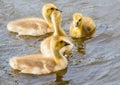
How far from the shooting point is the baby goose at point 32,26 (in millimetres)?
7234

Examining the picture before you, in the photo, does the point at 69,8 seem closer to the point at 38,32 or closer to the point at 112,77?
the point at 38,32

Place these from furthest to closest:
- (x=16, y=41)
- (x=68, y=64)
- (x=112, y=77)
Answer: (x=16, y=41) → (x=68, y=64) → (x=112, y=77)

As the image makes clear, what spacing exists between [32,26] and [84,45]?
0.85 meters

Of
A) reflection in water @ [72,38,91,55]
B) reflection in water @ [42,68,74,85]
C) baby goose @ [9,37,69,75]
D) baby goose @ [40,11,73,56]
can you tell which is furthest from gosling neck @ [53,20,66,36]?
reflection in water @ [42,68,74,85]

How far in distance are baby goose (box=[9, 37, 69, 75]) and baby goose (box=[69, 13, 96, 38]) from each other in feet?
3.13

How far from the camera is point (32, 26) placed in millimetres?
7238

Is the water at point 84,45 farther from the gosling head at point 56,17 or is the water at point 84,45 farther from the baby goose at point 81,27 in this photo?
the gosling head at point 56,17

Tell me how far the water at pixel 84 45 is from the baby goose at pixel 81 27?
11 centimetres

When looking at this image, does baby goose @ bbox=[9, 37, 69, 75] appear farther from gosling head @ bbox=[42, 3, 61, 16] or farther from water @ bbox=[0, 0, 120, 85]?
gosling head @ bbox=[42, 3, 61, 16]

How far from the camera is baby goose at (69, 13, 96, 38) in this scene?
23.3 feet

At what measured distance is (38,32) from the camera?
729 centimetres

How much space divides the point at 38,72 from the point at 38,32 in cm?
131

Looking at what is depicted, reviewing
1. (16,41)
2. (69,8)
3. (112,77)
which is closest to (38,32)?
(16,41)

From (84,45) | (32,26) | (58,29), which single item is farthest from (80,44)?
(32,26)
